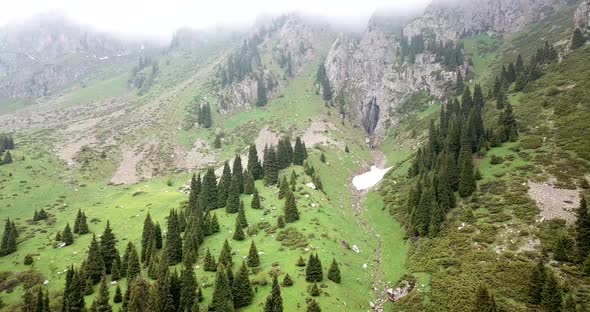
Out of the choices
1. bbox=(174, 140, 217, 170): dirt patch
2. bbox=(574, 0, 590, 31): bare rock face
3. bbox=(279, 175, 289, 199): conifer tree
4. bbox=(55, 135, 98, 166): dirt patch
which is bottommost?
bbox=(55, 135, 98, 166): dirt patch

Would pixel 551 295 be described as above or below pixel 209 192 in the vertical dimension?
above

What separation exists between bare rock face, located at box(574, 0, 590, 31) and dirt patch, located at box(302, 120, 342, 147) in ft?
332

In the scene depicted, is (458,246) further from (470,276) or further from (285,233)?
(285,233)

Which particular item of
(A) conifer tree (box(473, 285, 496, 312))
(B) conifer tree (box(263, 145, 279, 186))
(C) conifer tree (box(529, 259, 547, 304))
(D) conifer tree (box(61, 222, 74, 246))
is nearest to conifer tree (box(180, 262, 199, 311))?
(A) conifer tree (box(473, 285, 496, 312))

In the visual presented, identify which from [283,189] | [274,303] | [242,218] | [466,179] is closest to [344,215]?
[283,189]

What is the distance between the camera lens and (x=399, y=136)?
552ft

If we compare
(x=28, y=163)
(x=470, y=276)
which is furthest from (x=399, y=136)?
(x=28, y=163)

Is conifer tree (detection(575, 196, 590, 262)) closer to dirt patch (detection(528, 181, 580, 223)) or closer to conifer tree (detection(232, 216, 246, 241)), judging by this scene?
dirt patch (detection(528, 181, 580, 223))

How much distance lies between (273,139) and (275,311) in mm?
120141

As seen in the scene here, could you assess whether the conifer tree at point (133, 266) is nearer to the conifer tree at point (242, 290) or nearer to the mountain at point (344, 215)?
the mountain at point (344, 215)

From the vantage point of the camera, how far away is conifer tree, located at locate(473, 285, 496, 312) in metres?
47.3

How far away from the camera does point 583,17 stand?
14225 centimetres

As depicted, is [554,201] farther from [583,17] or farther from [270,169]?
[583,17]

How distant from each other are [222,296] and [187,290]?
22.5 feet
